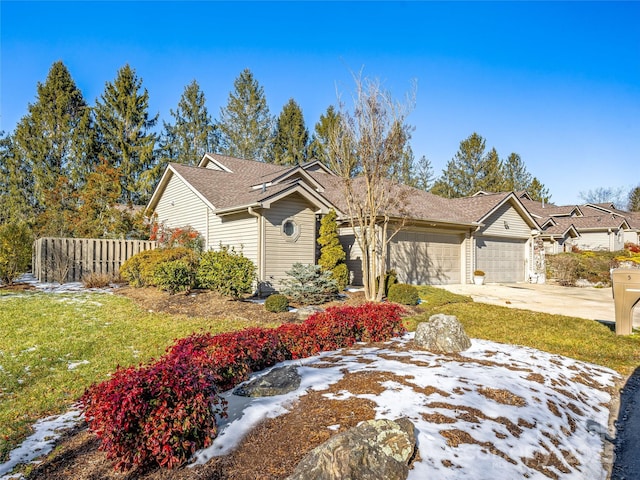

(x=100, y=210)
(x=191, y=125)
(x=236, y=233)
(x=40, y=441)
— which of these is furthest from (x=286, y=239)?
(x=191, y=125)

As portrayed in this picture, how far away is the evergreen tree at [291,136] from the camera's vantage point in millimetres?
37344

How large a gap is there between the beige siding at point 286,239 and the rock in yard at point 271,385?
8248 mm

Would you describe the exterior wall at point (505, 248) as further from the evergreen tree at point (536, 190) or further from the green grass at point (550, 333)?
the evergreen tree at point (536, 190)

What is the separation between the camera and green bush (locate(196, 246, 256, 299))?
35.6 feet

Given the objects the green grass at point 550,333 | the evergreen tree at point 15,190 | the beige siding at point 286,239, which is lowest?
the green grass at point 550,333

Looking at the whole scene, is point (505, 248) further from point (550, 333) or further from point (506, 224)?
point (550, 333)

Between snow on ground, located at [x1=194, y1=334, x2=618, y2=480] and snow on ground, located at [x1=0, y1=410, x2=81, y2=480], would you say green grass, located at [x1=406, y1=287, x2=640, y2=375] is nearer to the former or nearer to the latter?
snow on ground, located at [x1=194, y1=334, x2=618, y2=480]

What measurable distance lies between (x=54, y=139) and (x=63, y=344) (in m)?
27.9

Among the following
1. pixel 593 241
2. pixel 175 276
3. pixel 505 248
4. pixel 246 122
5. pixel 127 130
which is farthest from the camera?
pixel 246 122

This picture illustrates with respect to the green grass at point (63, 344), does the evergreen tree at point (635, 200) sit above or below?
above

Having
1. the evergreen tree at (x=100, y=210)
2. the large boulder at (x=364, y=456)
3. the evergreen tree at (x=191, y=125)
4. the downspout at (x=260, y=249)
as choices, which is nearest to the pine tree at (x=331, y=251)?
the downspout at (x=260, y=249)

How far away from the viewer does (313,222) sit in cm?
1407

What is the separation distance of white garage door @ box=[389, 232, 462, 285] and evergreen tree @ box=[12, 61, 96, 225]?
23.3m

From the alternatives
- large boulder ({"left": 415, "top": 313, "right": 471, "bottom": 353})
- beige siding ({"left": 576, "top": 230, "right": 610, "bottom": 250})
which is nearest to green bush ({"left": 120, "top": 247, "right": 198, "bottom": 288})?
large boulder ({"left": 415, "top": 313, "right": 471, "bottom": 353})
